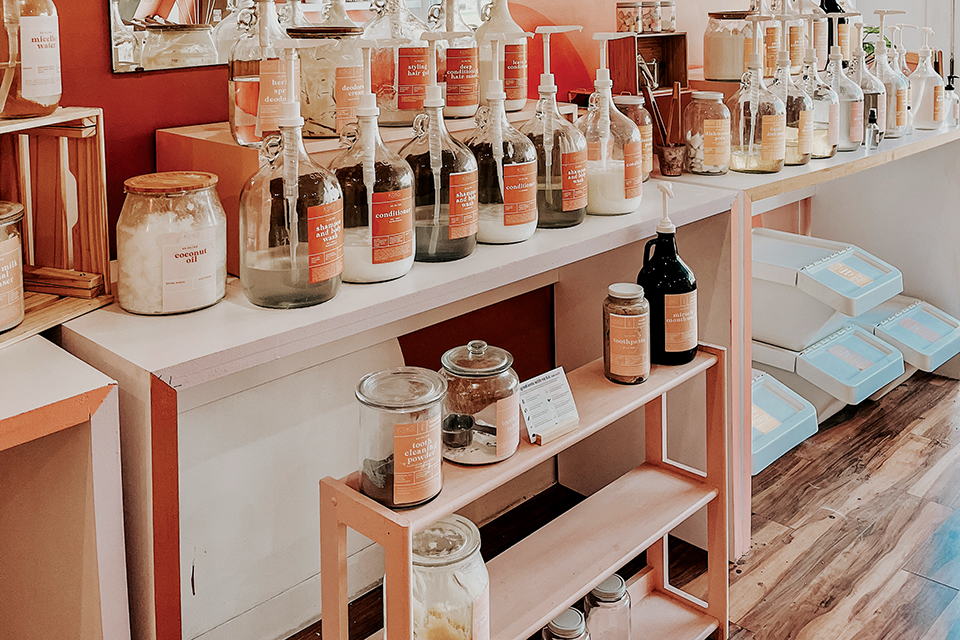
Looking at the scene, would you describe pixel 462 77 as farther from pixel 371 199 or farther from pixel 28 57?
pixel 28 57

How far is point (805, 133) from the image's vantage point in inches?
91.4

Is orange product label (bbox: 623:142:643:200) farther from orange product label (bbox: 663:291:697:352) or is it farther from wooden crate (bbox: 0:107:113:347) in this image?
wooden crate (bbox: 0:107:113:347)

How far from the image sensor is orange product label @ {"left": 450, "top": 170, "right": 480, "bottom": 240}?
149 cm

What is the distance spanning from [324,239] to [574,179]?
593 mm

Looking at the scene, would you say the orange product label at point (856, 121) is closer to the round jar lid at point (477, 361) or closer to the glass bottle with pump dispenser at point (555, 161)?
the glass bottle with pump dispenser at point (555, 161)

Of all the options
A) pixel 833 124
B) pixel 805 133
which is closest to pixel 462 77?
pixel 805 133

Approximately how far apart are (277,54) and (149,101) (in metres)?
0.34

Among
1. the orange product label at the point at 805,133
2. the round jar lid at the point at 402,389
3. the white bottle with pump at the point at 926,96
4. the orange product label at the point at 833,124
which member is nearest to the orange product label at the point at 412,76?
the round jar lid at the point at 402,389

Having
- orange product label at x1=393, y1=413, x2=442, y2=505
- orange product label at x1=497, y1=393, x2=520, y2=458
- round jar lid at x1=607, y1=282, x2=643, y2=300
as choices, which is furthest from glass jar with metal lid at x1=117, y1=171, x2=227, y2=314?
round jar lid at x1=607, y1=282, x2=643, y2=300

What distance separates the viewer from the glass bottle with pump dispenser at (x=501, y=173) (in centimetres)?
159

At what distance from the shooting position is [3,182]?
1.38 m

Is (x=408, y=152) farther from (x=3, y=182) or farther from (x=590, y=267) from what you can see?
(x=590, y=267)

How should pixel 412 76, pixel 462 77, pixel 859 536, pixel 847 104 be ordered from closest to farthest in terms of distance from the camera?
1. pixel 412 76
2. pixel 462 77
3. pixel 859 536
4. pixel 847 104

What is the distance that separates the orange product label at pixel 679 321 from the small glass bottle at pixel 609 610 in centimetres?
50
